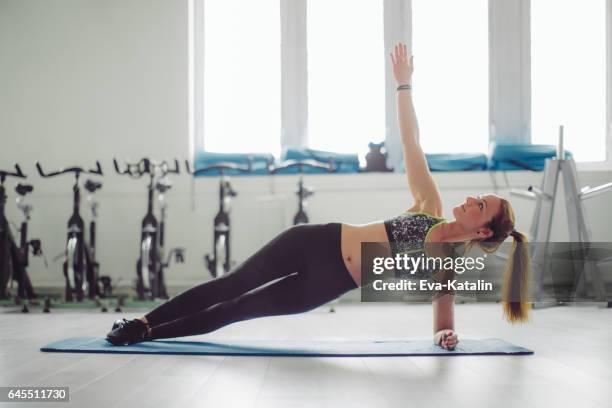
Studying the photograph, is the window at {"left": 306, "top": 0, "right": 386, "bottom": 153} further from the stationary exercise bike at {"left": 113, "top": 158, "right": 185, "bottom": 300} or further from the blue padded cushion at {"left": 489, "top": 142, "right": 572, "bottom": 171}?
the stationary exercise bike at {"left": 113, "top": 158, "right": 185, "bottom": 300}

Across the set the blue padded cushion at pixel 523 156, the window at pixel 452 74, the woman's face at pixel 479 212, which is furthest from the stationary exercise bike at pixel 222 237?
the woman's face at pixel 479 212

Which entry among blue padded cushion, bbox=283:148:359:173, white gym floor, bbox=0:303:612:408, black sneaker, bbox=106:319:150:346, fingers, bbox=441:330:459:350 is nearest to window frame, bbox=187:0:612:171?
blue padded cushion, bbox=283:148:359:173

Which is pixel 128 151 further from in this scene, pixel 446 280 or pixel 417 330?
pixel 446 280

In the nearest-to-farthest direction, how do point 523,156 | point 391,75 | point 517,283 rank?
point 517,283 < point 523,156 < point 391,75

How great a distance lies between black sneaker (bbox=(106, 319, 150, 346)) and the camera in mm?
2338

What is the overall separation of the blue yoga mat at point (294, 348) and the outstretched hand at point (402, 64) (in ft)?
3.45

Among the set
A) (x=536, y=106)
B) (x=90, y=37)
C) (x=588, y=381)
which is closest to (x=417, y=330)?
(x=588, y=381)

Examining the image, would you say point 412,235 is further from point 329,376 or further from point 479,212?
point 329,376

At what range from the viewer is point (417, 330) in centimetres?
305

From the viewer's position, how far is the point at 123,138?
5.09 meters

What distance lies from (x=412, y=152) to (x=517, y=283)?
2.06 ft

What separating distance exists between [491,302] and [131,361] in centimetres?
323

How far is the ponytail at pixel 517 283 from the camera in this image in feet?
6.88

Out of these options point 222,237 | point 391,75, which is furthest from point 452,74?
point 222,237
